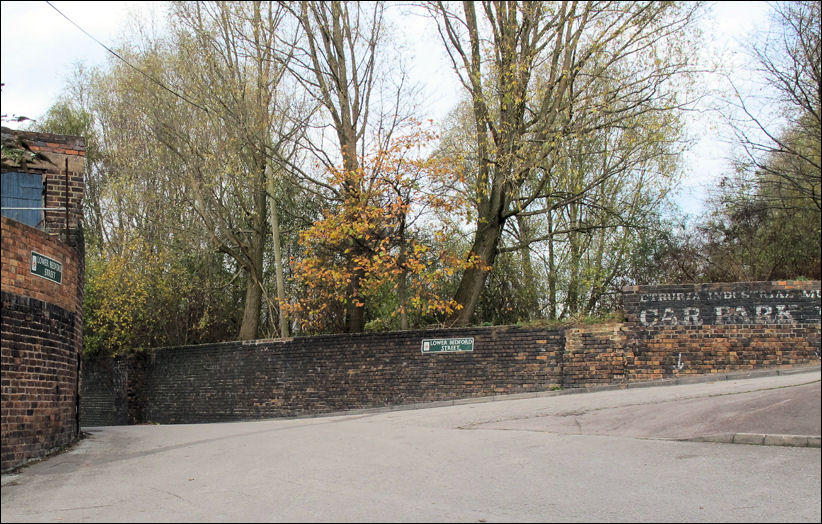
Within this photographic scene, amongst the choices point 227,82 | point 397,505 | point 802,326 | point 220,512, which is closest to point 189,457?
point 220,512

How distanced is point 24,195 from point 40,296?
363 cm

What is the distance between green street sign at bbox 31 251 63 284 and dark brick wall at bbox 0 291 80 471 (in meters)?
0.45

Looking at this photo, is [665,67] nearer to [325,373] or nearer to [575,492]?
[325,373]

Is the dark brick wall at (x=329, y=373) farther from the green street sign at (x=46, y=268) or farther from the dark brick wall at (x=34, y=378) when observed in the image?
the green street sign at (x=46, y=268)

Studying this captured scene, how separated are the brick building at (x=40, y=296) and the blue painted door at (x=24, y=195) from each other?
2cm

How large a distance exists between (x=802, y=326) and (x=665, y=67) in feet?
21.7

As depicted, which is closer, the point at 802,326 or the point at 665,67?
the point at 802,326

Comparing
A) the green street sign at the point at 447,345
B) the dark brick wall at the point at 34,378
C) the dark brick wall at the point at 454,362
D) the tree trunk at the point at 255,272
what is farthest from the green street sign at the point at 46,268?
the tree trunk at the point at 255,272

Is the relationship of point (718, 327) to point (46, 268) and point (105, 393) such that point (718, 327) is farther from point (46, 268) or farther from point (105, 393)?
point (105, 393)

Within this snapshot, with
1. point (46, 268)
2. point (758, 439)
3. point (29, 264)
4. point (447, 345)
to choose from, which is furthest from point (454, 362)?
point (29, 264)

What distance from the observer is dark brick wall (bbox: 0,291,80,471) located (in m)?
10.3

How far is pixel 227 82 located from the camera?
67.3ft

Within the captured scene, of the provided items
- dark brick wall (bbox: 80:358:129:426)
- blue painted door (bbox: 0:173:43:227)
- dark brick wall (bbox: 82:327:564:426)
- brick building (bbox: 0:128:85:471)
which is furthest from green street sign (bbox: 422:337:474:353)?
dark brick wall (bbox: 80:358:129:426)

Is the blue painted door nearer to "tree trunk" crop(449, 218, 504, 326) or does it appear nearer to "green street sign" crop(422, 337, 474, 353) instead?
"green street sign" crop(422, 337, 474, 353)
